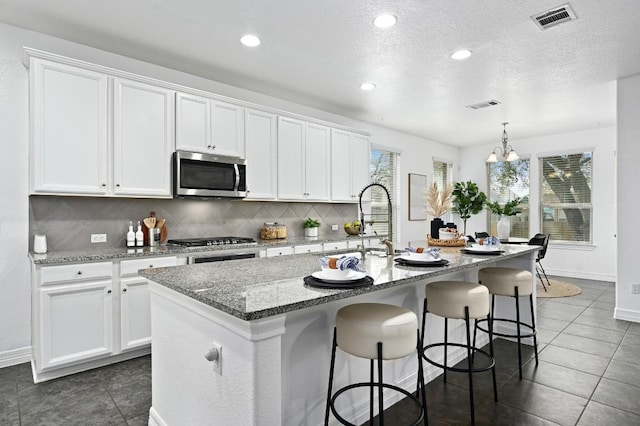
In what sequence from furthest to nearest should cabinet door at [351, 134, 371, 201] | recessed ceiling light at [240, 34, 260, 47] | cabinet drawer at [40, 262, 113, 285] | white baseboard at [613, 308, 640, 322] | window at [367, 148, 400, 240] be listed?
window at [367, 148, 400, 240] → cabinet door at [351, 134, 371, 201] → white baseboard at [613, 308, 640, 322] → recessed ceiling light at [240, 34, 260, 47] → cabinet drawer at [40, 262, 113, 285]

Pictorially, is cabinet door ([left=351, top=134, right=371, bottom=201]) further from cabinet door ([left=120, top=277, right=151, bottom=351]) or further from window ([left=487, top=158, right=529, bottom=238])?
window ([left=487, top=158, right=529, bottom=238])

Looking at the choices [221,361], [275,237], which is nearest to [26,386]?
[221,361]

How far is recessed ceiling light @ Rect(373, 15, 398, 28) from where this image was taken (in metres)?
2.78

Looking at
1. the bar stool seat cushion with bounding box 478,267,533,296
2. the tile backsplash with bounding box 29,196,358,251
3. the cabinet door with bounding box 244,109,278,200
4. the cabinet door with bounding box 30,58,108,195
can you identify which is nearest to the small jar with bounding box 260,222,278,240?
the tile backsplash with bounding box 29,196,358,251

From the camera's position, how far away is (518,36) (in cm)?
311

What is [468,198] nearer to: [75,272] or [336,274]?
[336,274]

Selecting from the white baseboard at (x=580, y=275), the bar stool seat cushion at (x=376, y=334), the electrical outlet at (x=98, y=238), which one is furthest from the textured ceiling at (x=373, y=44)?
the white baseboard at (x=580, y=275)

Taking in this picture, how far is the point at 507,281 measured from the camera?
113 inches

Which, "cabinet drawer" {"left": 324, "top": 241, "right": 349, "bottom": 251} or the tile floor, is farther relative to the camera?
"cabinet drawer" {"left": 324, "top": 241, "right": 349, "bottom": 251}

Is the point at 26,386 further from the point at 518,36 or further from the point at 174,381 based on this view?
the point at 518,36

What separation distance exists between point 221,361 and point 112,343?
2.04 meters

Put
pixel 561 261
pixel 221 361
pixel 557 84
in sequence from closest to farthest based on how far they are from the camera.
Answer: pixel 221 361 → pixel 557 84 → pixel 561 261

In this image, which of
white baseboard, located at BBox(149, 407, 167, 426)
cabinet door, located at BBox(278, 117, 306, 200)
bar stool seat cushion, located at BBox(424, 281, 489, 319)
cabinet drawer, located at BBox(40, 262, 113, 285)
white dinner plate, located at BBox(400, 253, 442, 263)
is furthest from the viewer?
cabinet door, located at BBox(278, 117, 306, 200)

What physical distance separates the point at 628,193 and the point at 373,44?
135 inches
